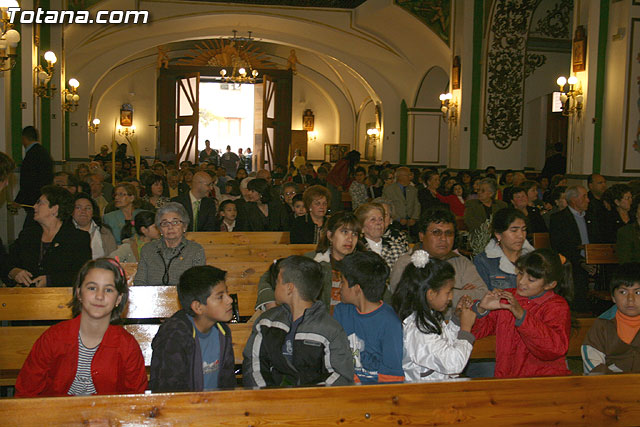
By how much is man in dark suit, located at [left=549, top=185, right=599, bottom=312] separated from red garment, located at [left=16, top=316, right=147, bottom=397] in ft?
16.7

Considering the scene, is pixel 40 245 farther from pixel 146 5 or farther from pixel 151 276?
pixel 146 5

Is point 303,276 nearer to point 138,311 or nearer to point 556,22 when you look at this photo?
point 138,311

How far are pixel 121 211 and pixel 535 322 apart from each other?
4.72m

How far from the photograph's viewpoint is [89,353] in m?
2.93

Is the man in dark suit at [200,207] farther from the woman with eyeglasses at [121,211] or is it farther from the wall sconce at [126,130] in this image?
the wall sconce at [126,130]

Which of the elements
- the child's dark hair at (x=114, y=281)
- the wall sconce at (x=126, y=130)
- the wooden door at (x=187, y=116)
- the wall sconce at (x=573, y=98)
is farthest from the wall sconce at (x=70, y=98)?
the child's dark hair at (x=114, y=281)

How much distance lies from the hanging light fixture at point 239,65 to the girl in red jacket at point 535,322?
815 inches

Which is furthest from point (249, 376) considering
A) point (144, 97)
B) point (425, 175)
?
point (144, 97)

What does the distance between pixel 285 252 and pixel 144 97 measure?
24402 mm

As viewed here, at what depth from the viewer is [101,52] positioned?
21438 millimetres

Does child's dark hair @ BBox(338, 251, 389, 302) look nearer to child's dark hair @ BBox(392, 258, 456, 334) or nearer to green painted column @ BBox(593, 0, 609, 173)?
child's dark hair @ BBox(392, 258, 456, 334)

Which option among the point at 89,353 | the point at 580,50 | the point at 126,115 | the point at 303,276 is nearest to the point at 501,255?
the point at 303,276

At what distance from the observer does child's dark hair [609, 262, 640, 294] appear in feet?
11.7

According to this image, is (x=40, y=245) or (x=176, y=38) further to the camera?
(x=176, y=38)
